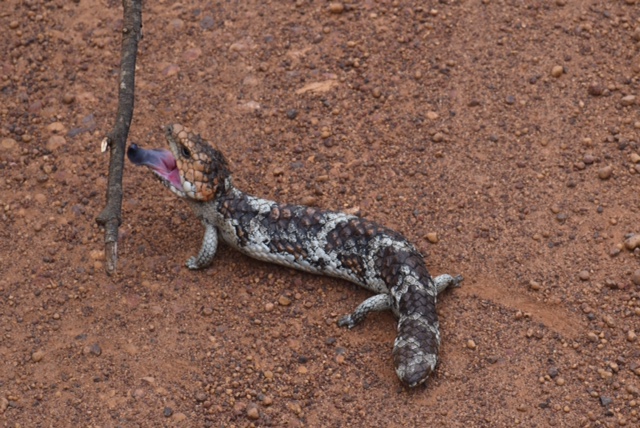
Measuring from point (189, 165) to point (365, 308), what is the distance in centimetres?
182

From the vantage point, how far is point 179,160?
8.23 metres

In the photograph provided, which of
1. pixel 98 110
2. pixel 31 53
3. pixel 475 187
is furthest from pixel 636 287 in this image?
pixel 31 53

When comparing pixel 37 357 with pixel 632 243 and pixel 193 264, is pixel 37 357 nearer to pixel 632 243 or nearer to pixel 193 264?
pixel 193 264

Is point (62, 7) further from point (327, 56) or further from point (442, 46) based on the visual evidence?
point (442, 46)

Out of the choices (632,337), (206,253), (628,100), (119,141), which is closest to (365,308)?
(206,253)

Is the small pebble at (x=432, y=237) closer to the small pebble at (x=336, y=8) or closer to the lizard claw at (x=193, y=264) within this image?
the lizard claw at (x=193, y=264)

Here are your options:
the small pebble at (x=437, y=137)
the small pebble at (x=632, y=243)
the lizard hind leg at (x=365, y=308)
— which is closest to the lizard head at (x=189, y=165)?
the lizard hind leg at (x=365, y=308)

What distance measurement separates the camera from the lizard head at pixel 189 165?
8.15m

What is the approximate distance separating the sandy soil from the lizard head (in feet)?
1.78

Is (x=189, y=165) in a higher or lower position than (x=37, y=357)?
higher

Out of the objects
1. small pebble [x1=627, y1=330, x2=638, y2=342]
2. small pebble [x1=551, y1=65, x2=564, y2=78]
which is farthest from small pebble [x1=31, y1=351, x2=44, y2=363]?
small pebble [x1=551, y1=65, x2=564, y2=78]

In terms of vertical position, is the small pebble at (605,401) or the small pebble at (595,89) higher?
the small pebble at (595,89)

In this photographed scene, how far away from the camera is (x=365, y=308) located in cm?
769

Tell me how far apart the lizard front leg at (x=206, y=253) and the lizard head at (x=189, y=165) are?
1.02 feet
